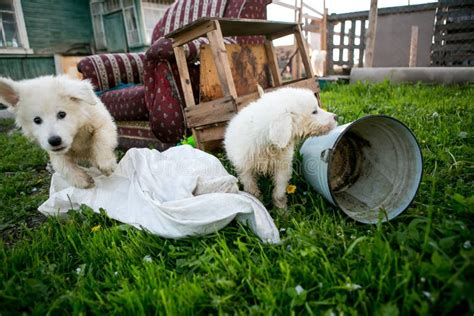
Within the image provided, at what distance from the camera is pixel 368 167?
2512 mm

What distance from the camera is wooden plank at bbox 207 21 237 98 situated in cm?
270

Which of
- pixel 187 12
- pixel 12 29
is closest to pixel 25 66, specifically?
pixel 12 29

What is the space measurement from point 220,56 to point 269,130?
1066 millimetres

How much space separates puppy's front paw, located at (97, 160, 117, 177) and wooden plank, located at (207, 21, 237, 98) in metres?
1.21

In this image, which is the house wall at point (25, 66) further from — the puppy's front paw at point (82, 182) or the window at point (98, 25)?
the puppy's front paw at point (82, 182)

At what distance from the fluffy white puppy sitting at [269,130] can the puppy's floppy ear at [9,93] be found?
1556mm

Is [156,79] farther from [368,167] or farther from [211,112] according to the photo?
[368,167]

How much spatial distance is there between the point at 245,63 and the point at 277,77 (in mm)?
577

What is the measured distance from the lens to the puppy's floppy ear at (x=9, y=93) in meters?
2.02

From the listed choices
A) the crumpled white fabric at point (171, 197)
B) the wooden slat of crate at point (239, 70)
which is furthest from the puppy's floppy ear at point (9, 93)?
the wooden slat of crate at point (239, 70)

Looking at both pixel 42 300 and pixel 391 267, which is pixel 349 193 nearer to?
pixel 391 267

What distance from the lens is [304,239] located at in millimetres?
1690

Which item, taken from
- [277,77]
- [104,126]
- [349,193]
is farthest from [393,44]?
[104,126]

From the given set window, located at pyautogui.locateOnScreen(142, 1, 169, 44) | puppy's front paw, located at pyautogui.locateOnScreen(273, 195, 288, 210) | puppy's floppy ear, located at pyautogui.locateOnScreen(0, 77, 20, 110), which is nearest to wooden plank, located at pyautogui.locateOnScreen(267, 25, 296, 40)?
puppy's front paw, located at pyautogui.locateOnScreen(273, 195, 288, 210)
